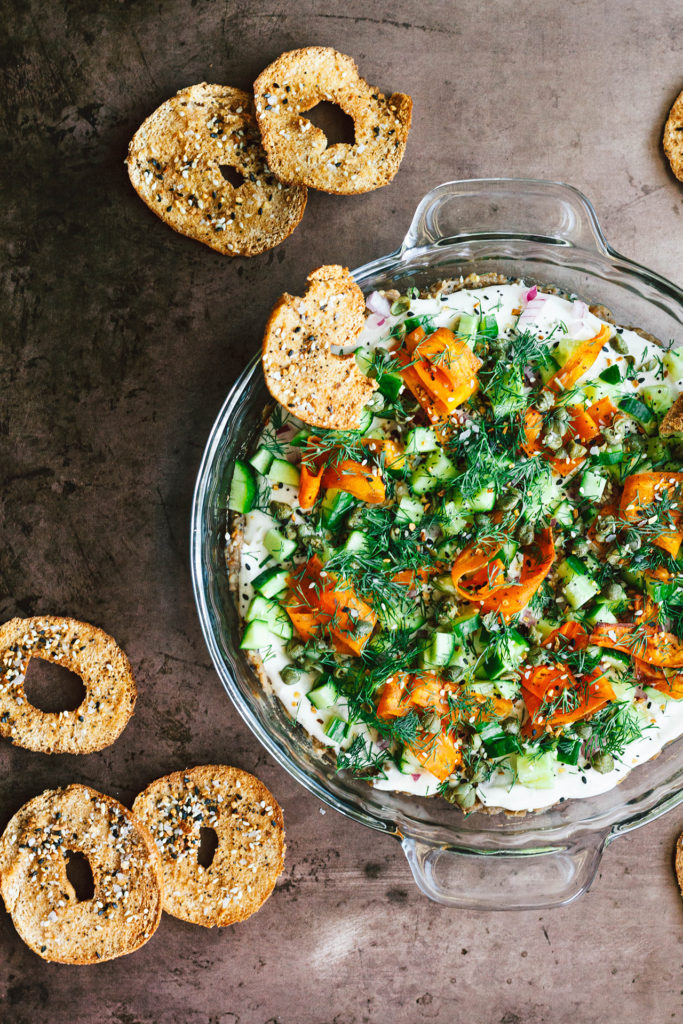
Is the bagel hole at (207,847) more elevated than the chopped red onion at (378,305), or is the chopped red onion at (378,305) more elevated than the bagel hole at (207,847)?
the chopped red onion at (378,305)

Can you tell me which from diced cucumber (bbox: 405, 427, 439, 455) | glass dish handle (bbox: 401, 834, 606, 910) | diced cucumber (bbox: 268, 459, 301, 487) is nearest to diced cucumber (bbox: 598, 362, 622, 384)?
diced cucumber (bbox: 405, 427, 439, 455)

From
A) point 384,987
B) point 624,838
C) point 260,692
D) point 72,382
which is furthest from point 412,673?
point 72,382

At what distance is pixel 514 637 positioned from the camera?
2.87 meters

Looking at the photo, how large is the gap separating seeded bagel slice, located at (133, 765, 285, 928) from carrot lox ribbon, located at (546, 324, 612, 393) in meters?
2.05

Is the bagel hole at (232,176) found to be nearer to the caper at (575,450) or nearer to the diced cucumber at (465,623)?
the caper at (575,450)

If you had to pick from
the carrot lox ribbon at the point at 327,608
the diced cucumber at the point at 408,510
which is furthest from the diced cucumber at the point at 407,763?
the diced cucumber at the point at 408,510

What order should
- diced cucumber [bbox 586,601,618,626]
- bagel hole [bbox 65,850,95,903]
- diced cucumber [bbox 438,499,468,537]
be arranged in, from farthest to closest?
bagel hole [bbox 65,850,95,903] < diced cucumber [bbox 586,601,618,626] < diced cucumber [bbox 438,499,468,537]

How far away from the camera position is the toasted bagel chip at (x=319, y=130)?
2867 millimetres

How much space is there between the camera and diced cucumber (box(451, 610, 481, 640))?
281 cm

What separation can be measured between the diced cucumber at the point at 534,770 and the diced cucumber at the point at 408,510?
1.08m

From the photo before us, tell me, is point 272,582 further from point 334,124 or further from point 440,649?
point 334,124

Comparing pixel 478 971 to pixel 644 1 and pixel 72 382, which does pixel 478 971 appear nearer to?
pixel 72 382

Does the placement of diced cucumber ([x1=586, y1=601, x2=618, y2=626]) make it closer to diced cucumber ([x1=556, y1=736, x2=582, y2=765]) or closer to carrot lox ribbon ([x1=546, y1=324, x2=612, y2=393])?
diced cucumber ([x1=556, y1=736, x2=582, y2=765])

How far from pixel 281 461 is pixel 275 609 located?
1.95 feet
